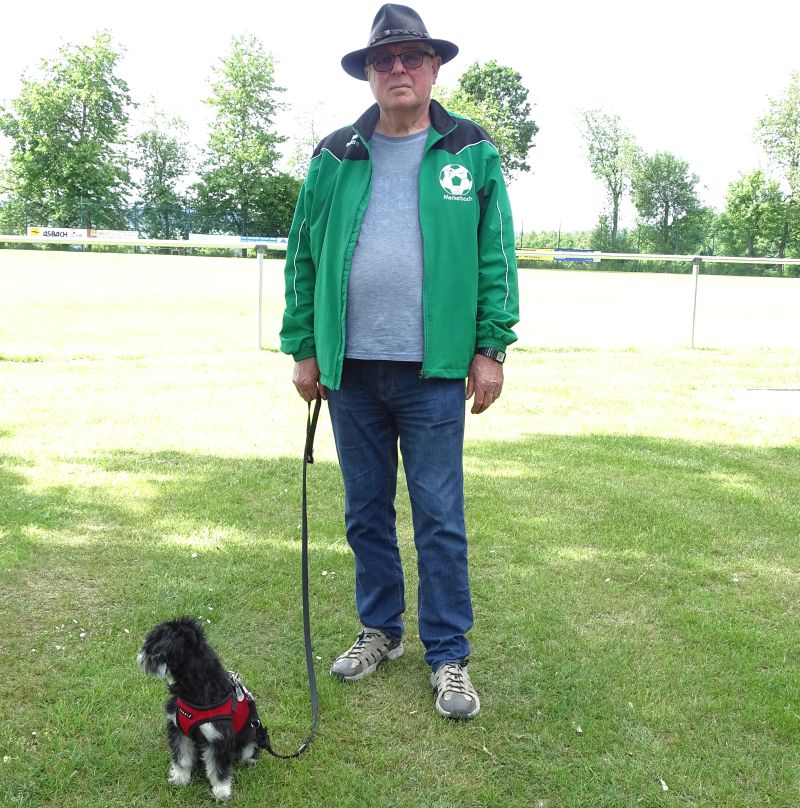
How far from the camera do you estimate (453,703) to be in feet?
9.84

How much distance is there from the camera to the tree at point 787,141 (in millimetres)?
59125

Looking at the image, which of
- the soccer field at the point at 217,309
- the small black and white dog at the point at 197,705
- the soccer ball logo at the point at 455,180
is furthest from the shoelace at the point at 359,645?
the soccer field at the point at 217,309

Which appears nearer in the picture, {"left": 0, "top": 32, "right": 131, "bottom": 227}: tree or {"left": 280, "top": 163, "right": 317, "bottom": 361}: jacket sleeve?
{"left": 280, "top": 163, "right": 317, "bottom": 361}: jacket sleeve

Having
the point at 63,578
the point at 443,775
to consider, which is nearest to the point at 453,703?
the point at 443,775

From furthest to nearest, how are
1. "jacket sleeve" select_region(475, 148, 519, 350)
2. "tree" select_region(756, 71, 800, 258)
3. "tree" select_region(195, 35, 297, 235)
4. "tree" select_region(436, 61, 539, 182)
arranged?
"tree" select_region(436, 61, 539, 182), "tree" select_region(756, 71, 800, 258), "tree" select_region(195, 35, 297, 235), "jacket sleeve" select_region(475, 148, 519, 350)

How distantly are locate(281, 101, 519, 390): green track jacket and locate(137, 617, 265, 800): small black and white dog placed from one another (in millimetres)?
1048

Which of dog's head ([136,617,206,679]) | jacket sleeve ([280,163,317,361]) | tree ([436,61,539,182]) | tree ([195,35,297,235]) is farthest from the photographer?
tree ([436,61,539,182])

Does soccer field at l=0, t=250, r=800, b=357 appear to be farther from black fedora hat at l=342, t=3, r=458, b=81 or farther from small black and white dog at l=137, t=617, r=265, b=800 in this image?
small black and white dog at l=137, t=617, r=265, b=800

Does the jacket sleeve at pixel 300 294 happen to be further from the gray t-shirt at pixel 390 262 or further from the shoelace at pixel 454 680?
the shoelace at pixel 454 680

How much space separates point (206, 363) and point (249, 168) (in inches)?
1971

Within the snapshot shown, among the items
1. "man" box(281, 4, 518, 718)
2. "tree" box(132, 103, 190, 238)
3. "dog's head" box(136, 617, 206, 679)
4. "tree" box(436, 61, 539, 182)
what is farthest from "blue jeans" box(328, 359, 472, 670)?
"tree" box(436, 61, 539, 182)

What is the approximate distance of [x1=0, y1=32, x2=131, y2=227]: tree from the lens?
167ft

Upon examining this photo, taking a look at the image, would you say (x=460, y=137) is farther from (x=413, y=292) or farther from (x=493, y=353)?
(x=493, y=353)

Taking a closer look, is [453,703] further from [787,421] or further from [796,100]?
[796,100]
